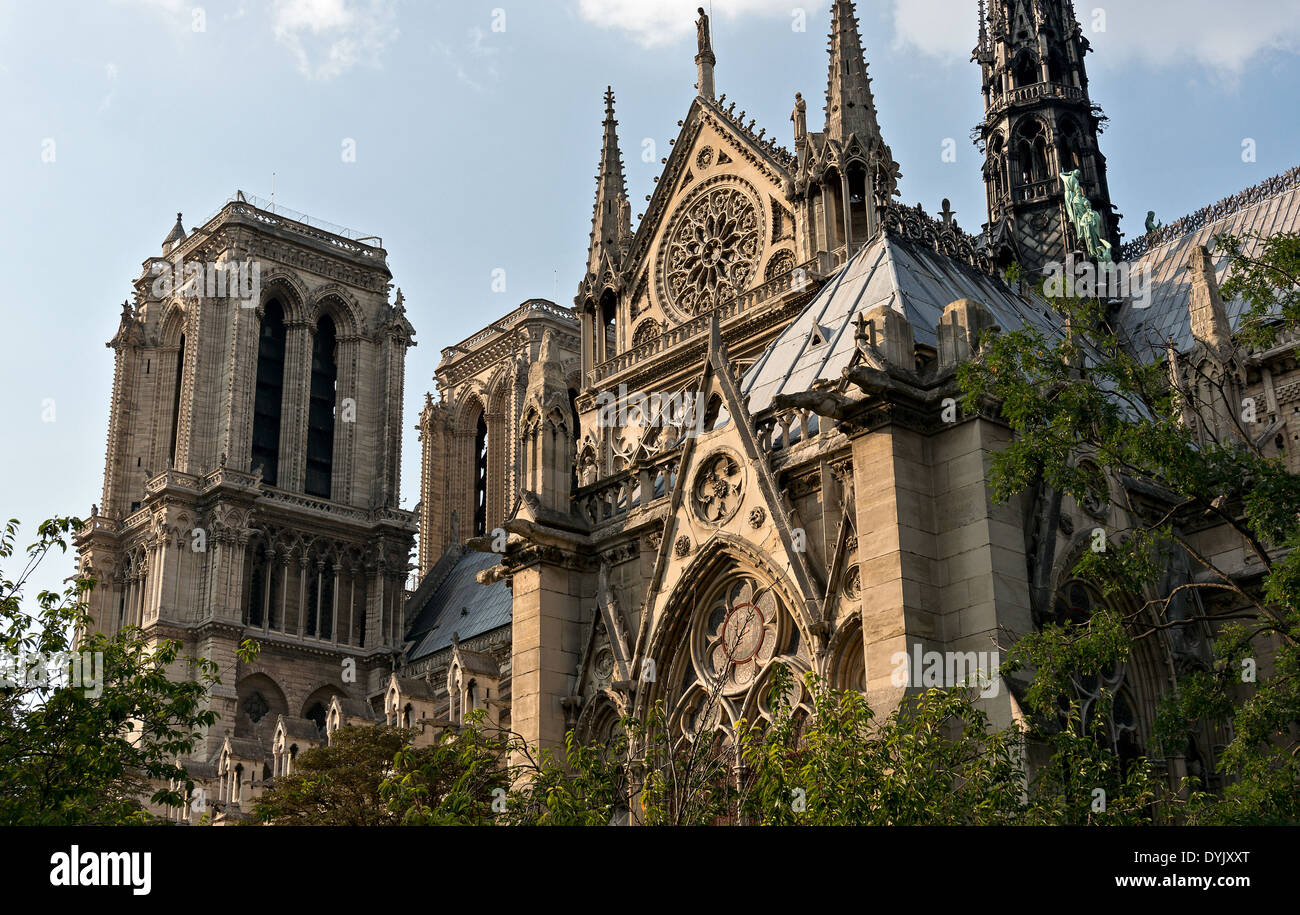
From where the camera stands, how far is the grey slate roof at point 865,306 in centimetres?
2342

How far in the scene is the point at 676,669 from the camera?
21.7 m

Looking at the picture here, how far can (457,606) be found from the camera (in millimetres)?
75000

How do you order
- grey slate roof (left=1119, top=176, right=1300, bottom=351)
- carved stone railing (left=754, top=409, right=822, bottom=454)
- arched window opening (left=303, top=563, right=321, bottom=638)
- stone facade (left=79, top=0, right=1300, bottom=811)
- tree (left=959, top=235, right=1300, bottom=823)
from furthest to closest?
1. arched window opening (left=303, top=563, right=321, bottom=638)
2. grey slate roof (left=1119, top=176, right=1300, bottom=351)
3. carved stone railing (left=754, top=409, right=822, bottom=454)
4. stone facade (left=79, top=0, right=1300, bottom=811)
5. tree (left=959, top=235, right=1300, bottom=823)

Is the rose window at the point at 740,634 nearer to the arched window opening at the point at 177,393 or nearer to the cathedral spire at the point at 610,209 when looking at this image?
the cathedral spire at the point at 610,209

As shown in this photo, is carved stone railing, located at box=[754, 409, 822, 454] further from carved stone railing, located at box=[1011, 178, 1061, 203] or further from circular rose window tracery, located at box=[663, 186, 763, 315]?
carved stone railing, located at box=[1011, 178, 1061, 203]

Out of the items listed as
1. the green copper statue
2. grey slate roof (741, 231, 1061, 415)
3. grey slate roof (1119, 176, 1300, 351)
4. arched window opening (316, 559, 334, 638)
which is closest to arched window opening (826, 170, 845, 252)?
grey slate roof (1119, 176, 1300, 351)

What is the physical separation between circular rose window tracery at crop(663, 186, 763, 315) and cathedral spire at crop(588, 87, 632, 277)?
5.72ft

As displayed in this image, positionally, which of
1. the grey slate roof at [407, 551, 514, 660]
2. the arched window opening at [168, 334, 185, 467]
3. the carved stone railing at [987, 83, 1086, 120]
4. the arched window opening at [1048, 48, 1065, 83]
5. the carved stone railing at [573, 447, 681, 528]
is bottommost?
the carved stone railing at [573, 447, 681, 528]

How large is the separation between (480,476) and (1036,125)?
39.2 metres

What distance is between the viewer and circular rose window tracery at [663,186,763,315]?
152 ft

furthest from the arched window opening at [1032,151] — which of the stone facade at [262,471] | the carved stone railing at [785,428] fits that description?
the carved stone railing at [785,428]

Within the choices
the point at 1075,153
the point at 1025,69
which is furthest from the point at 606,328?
the point at 1025,69

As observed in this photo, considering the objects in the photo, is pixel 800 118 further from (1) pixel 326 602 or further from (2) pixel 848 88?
(1) pixel 326 602

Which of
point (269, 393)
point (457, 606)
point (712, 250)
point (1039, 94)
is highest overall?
point (1039, 94)
